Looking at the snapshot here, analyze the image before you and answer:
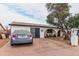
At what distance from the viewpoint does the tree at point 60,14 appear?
281 cm

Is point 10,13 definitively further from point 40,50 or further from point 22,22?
point 40,50

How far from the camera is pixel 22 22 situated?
2809 millimetres

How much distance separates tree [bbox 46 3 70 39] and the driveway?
0.61 feet

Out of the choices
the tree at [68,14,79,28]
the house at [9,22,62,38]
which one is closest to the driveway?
the house at [9,22,62,38]

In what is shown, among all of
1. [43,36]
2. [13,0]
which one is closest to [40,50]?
[43,36]

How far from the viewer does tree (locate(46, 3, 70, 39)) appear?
2811mm

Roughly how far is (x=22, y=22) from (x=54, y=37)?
540 mm

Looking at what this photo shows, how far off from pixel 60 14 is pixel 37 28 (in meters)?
0.41

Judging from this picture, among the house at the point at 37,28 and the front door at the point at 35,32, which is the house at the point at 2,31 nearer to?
the house at the point at 37,28

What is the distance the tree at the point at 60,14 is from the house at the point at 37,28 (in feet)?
0.30

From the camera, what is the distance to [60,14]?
9.29ft

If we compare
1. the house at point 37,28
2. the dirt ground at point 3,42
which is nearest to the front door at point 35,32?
the house at point 37,28

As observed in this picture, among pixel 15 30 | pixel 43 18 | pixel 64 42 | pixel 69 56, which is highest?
pixel 43 18

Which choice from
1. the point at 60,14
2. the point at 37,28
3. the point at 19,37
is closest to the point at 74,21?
the point at 60,14
